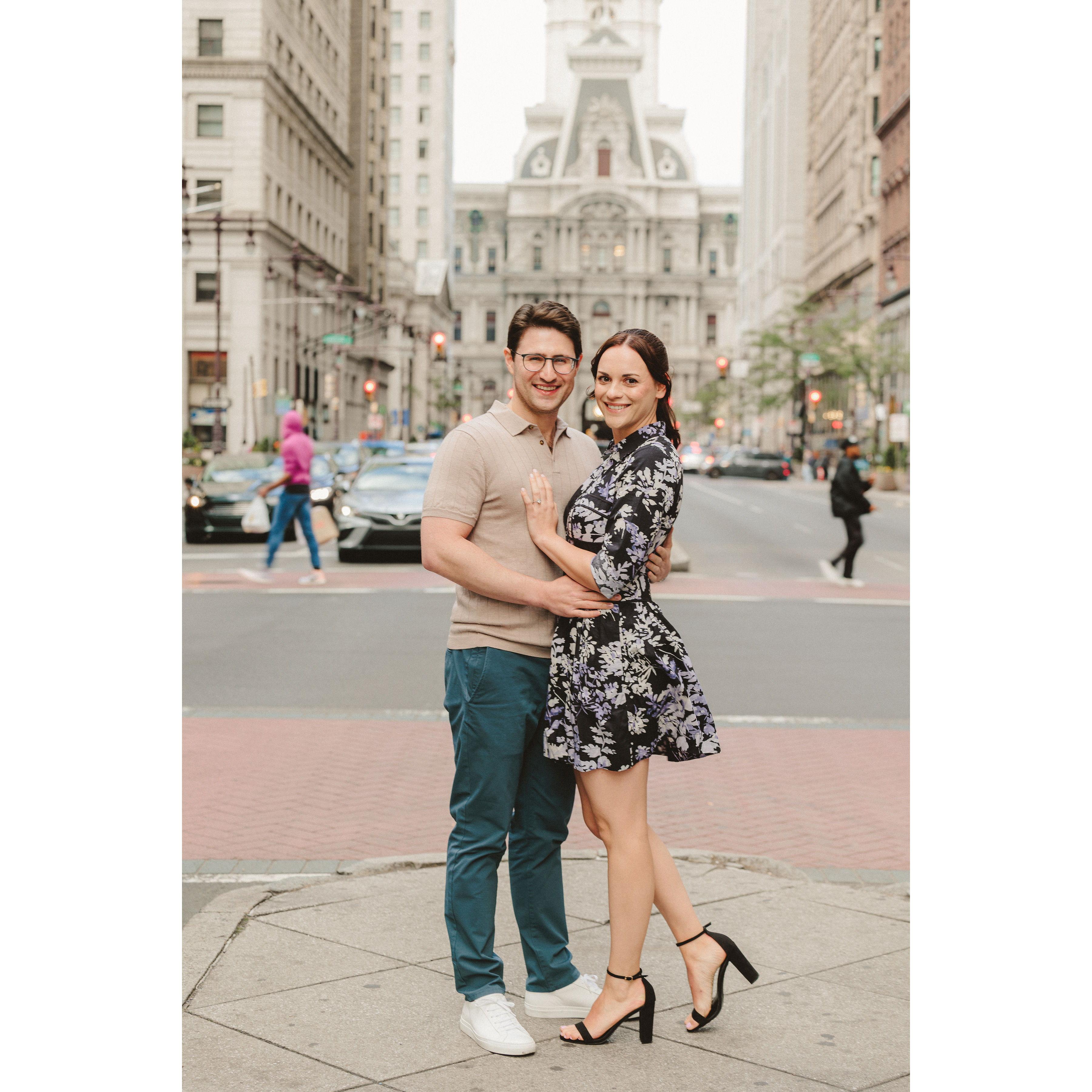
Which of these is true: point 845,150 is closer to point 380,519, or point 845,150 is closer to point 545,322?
point 380,519

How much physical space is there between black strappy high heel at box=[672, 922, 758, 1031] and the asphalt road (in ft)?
18.0

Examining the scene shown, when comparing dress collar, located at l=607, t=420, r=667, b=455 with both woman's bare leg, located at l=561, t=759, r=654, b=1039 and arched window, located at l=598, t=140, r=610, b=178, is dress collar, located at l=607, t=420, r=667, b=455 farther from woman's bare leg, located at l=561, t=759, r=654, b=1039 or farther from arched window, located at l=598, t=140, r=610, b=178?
arched window, located at l=598, t=140, r=610, b=178

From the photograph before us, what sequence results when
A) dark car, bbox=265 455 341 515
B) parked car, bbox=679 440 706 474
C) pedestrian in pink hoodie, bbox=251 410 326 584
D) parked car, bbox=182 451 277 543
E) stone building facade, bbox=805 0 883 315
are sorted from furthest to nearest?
parked car, bbox=679 440 706 474 < stone building facade, bbox=805 0 883 315 < dark car, bbox=265 455 341 515 < parked car, bbox=182 451 277 543 < pedestrian in pink hoodie, bbox=251 410 326 584

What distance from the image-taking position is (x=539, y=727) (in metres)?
4.16

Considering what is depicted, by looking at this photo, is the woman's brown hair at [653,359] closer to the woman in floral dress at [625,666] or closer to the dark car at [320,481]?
the woman in floral dress at [625,666]

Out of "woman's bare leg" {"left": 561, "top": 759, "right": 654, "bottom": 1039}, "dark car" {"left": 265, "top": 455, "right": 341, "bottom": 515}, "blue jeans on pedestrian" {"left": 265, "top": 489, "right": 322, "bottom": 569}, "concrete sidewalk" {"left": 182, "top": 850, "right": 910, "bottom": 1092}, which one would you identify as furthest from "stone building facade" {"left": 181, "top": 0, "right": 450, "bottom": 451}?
"woman's bare leg" {"left": 561, "top": 759, "right": 654, "bottom": 1039}

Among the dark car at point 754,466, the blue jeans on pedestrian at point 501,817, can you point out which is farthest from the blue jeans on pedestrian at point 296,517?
the dark car at point 754,466

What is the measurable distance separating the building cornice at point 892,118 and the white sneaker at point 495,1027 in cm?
6102

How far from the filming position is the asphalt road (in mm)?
10211

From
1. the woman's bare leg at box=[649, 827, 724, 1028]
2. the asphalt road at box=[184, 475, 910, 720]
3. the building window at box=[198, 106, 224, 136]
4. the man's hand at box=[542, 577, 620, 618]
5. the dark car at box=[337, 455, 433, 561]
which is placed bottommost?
the asphalt road at box=[184, 475, 910, 720]

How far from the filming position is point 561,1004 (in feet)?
14.0
